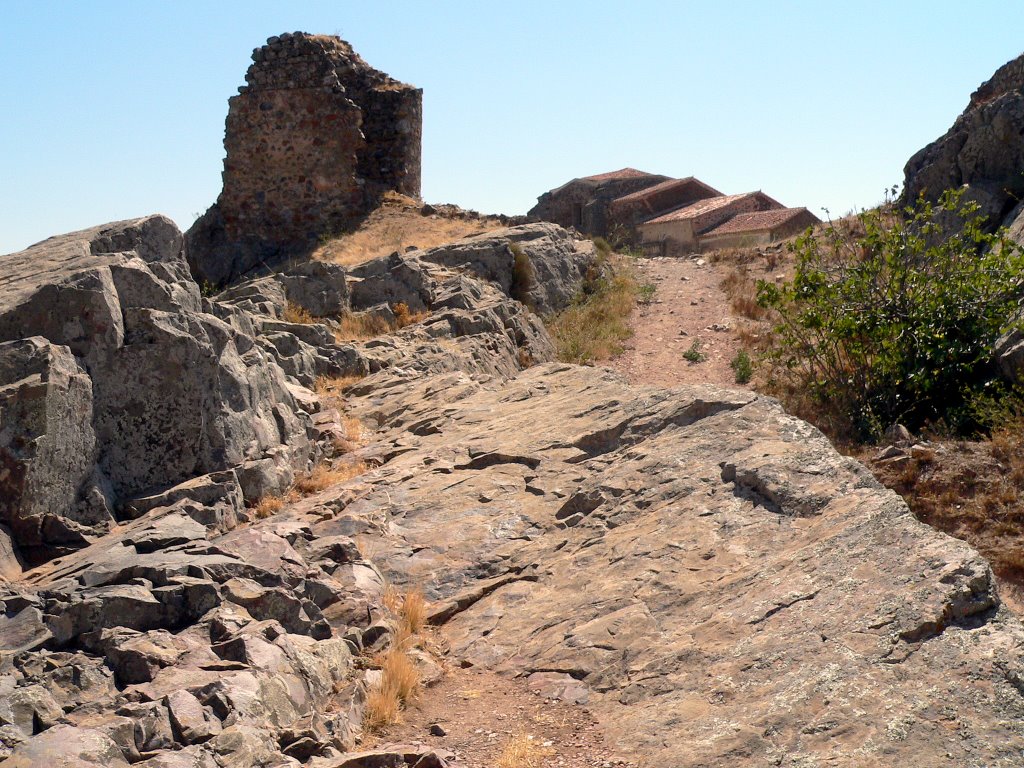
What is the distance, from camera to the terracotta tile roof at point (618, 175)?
38312 millimetres

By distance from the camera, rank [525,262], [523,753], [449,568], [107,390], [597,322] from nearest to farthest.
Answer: [523,753] → [449,568] → [107,390] → [597,322] → [525,262]

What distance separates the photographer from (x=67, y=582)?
199 inches

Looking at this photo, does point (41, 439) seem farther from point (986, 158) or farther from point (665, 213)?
point (665, 213)

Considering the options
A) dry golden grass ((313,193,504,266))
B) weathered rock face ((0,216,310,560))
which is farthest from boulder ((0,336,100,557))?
dry golden grass ((313,193,504,266))

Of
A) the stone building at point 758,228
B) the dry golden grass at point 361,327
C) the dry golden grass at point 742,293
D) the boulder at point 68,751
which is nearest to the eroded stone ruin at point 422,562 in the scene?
the boulder at point 68,751

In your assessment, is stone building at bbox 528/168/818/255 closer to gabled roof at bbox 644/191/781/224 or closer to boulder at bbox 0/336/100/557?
gabled roof at bbox 644/191/781/224

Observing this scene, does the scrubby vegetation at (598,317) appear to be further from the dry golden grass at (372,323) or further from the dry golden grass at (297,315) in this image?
the dry golden grass at (297,315)

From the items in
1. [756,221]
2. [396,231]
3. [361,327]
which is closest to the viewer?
[361,327]

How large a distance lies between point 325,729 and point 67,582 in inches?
62.9

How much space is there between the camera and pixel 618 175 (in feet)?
127

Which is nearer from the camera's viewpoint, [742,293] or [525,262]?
[525,262]

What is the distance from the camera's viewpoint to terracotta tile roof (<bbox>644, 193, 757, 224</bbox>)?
31.0m

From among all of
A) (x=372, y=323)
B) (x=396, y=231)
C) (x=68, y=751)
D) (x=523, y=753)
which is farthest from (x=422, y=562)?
(x=396, y=231)

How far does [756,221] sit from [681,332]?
13.8 m
